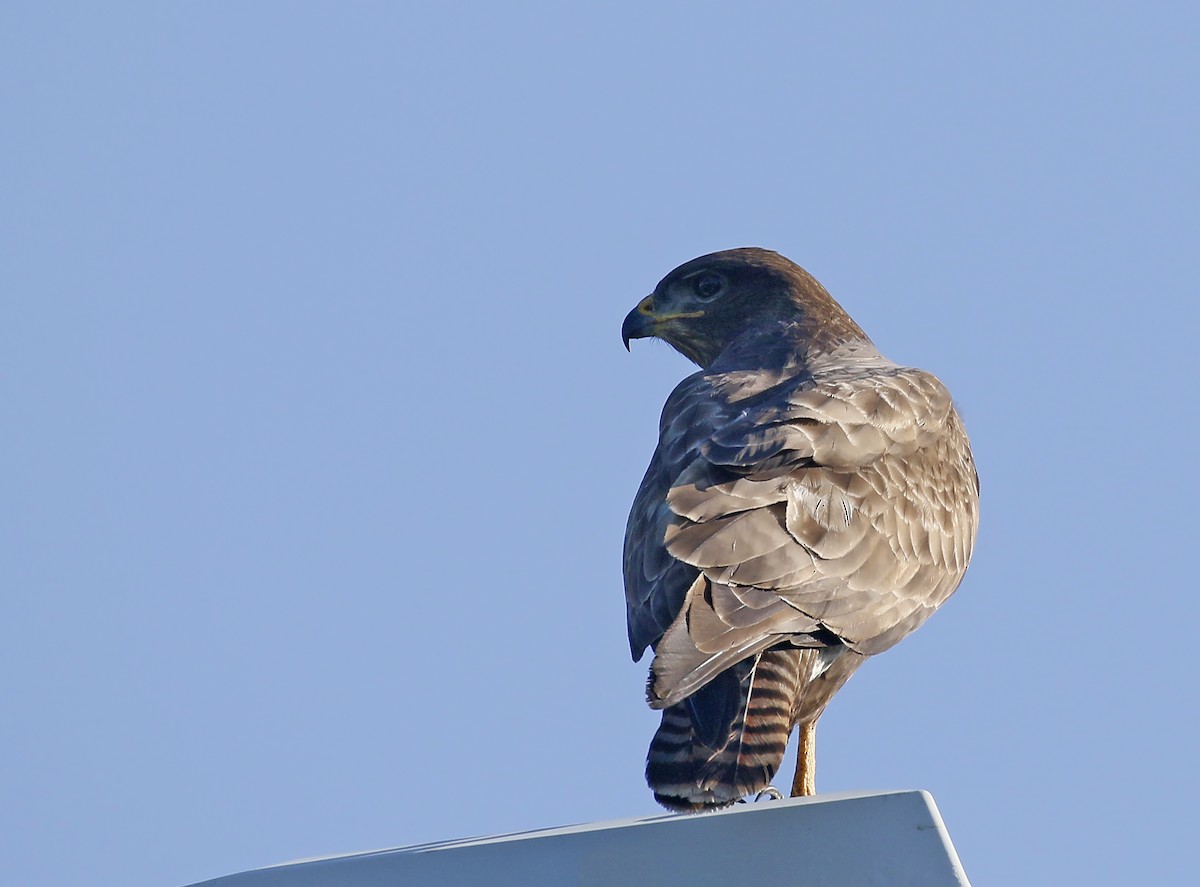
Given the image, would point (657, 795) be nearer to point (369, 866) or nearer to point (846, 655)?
point (369, 866)

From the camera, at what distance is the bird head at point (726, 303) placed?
7488 millimetres

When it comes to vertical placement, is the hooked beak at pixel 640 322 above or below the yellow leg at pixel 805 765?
above

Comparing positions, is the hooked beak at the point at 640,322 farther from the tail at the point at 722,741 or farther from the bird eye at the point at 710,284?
the tail at the point at 722,741

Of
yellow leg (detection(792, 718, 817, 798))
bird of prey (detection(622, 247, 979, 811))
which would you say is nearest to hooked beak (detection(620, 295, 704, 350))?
bird of prey (detection(622, 247, 979, 811))

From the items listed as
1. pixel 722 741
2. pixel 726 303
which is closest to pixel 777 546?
pixel 722 741

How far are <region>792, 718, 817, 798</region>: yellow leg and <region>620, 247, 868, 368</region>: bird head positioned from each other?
7.97ft

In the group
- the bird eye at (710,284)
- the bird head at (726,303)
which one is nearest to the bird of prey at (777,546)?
the bird head at (726,303)

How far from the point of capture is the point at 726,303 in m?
7.66

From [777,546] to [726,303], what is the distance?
129 inches

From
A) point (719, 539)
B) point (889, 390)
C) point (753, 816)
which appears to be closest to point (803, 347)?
point (889, 390)

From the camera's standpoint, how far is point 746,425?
16.9 feet

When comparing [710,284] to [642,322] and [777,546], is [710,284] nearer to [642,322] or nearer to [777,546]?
[642,322]

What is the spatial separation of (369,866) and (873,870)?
116 cm

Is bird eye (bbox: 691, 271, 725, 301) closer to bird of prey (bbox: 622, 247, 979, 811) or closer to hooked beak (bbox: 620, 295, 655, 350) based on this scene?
hooked beak (bbox: 620, 295, 655, 350)
